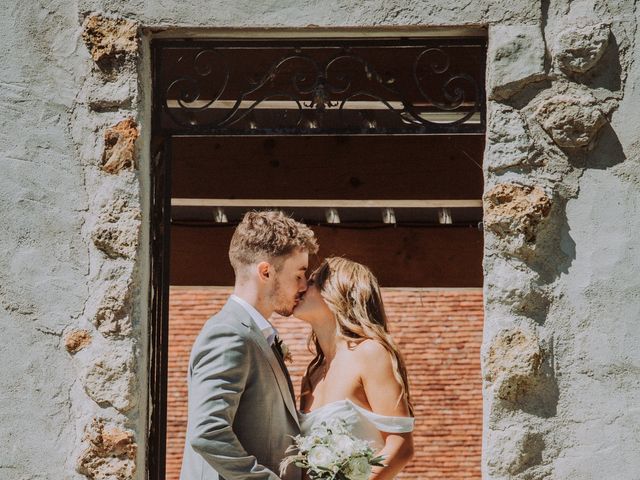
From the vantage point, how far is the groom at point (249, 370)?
142 inches

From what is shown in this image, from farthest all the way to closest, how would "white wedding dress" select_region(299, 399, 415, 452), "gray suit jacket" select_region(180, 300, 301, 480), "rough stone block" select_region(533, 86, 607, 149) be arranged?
"white wedding dress" select_region(299, 399, 415, 452) → "rough stone block" select_region(533, 86, 607, 149) → "gray suit jacket" select_region(180, 300, 301, 480)

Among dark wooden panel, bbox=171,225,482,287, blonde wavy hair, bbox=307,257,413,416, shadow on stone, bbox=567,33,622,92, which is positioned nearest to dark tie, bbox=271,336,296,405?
blonde wavy hair, bbox=307,257,413,416

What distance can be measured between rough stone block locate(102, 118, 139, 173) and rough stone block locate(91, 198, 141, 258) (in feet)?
0.42

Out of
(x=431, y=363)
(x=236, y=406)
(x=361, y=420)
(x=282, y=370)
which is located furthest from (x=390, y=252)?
(x=236, y=406)

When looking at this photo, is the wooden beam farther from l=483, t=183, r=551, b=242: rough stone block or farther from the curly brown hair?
l=483, t=183, r=551, b=242: rough stone block

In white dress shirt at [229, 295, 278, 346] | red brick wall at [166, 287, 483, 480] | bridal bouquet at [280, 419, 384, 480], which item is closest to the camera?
bridal bouquet at [280, 419, 384, 480]

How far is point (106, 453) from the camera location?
3.83 metres

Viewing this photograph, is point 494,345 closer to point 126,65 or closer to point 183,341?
point 126,65

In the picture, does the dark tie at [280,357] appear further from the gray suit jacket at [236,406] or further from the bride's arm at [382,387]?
the bride's arm at [382,387]

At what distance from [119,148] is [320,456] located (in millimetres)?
1354

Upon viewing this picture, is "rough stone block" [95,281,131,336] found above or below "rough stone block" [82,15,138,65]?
below

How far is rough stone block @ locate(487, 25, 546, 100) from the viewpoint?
12.7ft

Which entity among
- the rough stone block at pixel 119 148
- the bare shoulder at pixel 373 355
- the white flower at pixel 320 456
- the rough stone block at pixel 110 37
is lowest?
the white flower at pixel 320 456

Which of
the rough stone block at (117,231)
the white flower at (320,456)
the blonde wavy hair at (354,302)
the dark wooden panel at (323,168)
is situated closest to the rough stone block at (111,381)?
the rough stone block at (117,231)
